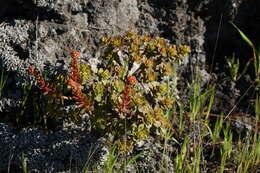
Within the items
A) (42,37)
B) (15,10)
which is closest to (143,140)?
(42,37)

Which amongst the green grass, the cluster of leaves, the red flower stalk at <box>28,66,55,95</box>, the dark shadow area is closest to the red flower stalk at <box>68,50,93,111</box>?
the cluster of leaves

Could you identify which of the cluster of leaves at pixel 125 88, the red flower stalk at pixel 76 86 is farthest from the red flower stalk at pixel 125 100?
the red flower stalk at pixel 76 86

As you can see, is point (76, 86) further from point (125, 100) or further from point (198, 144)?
point (198, 144)

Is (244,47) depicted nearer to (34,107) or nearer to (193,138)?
(193,138)

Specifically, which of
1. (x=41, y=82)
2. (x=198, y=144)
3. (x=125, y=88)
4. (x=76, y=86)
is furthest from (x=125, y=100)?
(x=198, y=144)

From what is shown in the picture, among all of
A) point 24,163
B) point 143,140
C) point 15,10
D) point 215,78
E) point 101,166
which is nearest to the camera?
point 24,163

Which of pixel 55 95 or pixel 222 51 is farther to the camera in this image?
pixel 222 51

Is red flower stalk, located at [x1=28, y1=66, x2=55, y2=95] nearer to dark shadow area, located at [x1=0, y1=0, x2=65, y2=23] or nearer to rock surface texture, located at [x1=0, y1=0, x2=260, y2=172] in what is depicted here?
rock surface texture, located at [x1=0, y1=0, x2=260, y2=172]

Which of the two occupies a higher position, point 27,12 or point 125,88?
point 27,12
